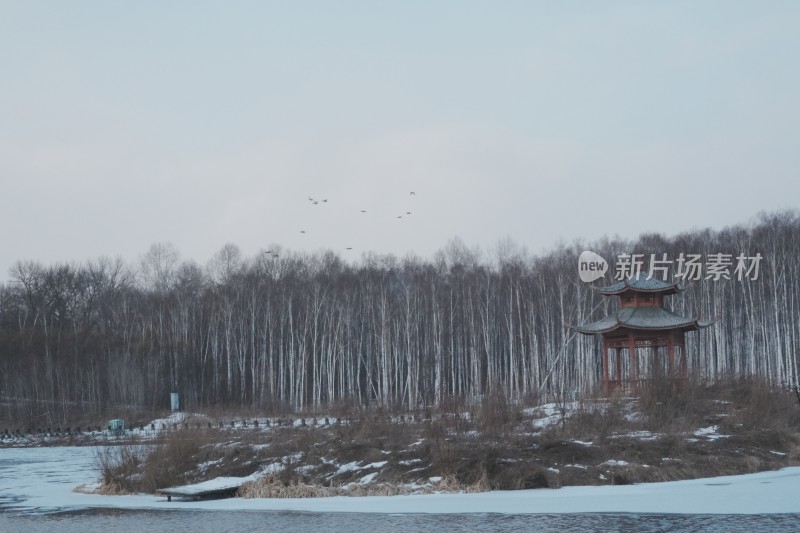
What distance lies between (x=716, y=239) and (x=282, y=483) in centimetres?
5176

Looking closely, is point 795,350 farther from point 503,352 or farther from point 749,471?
point 749,471

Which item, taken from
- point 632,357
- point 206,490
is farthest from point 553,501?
point 632,357

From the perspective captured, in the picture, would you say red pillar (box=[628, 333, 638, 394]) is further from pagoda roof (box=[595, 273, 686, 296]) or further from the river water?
the river water

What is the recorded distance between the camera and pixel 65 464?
1292 inches

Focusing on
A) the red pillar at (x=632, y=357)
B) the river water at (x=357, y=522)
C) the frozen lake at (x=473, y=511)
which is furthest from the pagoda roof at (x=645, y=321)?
the river water at (x=357, y=522)

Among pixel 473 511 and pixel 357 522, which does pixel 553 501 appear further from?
pixel 357 522

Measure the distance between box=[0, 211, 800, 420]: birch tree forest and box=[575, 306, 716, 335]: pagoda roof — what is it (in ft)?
49.4

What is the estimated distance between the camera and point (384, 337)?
5734 cm

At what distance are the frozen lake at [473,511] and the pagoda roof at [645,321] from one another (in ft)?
48.8

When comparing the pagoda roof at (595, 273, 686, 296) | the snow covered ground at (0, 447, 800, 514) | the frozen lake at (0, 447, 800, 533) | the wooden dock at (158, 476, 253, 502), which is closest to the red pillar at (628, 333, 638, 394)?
the pagoda roof at (595, 273, 686, 296)

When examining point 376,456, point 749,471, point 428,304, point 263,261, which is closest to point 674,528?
point 749,471

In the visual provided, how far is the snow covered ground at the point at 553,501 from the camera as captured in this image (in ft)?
51.3

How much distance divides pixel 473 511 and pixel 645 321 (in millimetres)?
21252

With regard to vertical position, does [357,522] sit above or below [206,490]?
above
